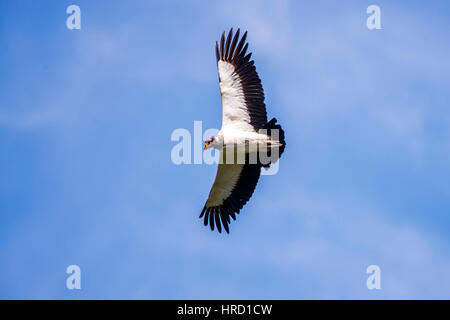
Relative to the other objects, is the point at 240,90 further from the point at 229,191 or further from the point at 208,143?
the point at 229,191

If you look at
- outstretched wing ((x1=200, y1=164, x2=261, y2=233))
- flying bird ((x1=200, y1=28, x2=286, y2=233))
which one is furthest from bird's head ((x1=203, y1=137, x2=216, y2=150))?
outstretched wing ((x1=200, y1=164, x2=261, y2=233))

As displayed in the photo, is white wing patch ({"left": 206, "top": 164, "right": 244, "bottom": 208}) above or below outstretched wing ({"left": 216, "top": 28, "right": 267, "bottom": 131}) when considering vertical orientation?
below

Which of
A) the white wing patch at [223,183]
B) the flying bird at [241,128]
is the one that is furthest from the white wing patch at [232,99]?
the white wing patch at [223,183]

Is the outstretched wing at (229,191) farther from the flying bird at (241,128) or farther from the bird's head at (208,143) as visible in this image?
the bird's head at (208,143)

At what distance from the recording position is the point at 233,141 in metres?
14.5

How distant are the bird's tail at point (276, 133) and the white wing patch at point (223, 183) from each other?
1.30m

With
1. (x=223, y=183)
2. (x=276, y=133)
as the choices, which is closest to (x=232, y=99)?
(x=276, y=133)

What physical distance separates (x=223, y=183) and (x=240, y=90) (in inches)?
95.8

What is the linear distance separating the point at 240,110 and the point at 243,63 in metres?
1.15

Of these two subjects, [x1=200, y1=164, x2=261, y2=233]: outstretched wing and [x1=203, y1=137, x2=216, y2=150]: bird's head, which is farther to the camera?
[x1=200, y1=164, x2=261, y2=233]: outstretched wing

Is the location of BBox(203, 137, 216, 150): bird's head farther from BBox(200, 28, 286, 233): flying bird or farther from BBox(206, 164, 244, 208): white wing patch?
BBox(206, 164, 244, 208): white wing patch

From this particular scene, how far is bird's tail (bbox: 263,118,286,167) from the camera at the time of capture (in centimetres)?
1429
